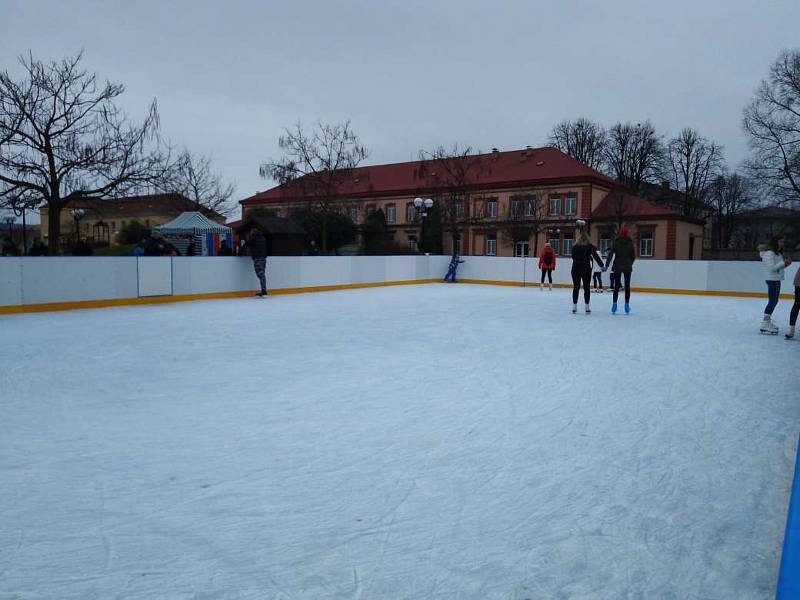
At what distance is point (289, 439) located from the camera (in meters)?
4.21

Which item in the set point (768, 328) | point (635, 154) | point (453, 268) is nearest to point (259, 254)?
point (453, 268)

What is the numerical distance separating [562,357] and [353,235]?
39298mm

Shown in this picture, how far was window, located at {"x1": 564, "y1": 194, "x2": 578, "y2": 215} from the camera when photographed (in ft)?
145

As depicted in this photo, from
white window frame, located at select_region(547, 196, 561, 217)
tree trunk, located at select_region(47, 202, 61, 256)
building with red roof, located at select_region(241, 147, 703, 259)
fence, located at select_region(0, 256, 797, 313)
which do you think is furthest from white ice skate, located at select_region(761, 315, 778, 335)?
white window frame, located at select_region(547, 196, 561, 217)

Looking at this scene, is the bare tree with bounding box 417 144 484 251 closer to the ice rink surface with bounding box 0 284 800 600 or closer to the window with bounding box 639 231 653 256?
the window with bounding box 639 231 653 256

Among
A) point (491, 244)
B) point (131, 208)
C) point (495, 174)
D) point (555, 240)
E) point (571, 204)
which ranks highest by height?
point (495, 174)

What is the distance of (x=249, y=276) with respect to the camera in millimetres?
17219

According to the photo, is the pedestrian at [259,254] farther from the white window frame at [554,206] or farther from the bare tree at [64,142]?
the white window frame at [554,206]

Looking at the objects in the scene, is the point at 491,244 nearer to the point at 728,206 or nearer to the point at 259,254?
the point at 728,206

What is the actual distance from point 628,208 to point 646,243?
2963 mm

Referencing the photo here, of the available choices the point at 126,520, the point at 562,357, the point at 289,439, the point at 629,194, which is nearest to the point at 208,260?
the point at 562,357

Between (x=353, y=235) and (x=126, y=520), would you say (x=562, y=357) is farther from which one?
(x=353, y=235)

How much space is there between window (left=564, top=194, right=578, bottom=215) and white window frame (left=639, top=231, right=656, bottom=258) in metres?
4.83

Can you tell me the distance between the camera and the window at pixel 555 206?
45028 millimetres
